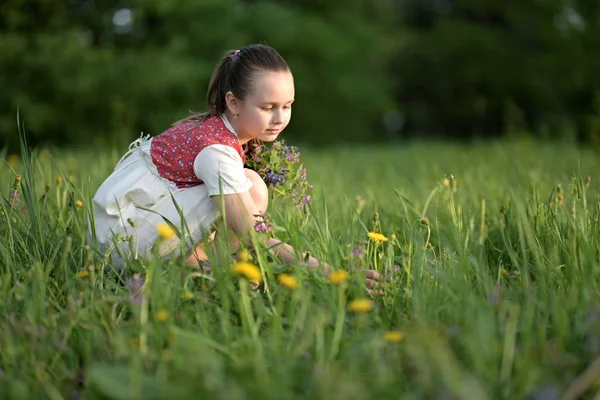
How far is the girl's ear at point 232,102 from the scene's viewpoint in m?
2.17

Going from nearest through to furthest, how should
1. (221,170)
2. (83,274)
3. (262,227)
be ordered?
(83,274)
(262,227)
(221,170)

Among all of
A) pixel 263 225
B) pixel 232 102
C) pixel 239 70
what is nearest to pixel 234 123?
pixel 232 102

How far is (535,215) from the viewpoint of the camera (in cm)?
215

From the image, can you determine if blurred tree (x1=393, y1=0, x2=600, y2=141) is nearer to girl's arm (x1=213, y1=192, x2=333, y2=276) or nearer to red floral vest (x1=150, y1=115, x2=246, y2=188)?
red floral vest (x1=150, y1=115, x2=246, y2=188)

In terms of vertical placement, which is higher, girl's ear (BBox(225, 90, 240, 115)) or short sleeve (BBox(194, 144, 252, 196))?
girl's ear (BBox(225, 90, 240, 115))

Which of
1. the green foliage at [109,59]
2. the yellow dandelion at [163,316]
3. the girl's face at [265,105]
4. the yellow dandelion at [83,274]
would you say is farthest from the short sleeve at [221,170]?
the green foliage at [109,59]

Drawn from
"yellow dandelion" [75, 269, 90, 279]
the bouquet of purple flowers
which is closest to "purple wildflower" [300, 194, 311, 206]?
the bouquet of purple flowers

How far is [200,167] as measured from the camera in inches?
80.7

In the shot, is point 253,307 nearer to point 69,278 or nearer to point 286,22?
point 69,278

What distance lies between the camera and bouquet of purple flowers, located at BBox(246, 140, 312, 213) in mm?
2160

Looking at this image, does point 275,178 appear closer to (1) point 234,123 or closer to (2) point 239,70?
(1) point 234,123

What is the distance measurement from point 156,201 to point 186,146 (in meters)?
0.20

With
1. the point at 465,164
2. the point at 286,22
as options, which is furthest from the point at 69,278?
the point at 286,22

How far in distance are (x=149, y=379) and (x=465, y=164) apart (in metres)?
4.26
